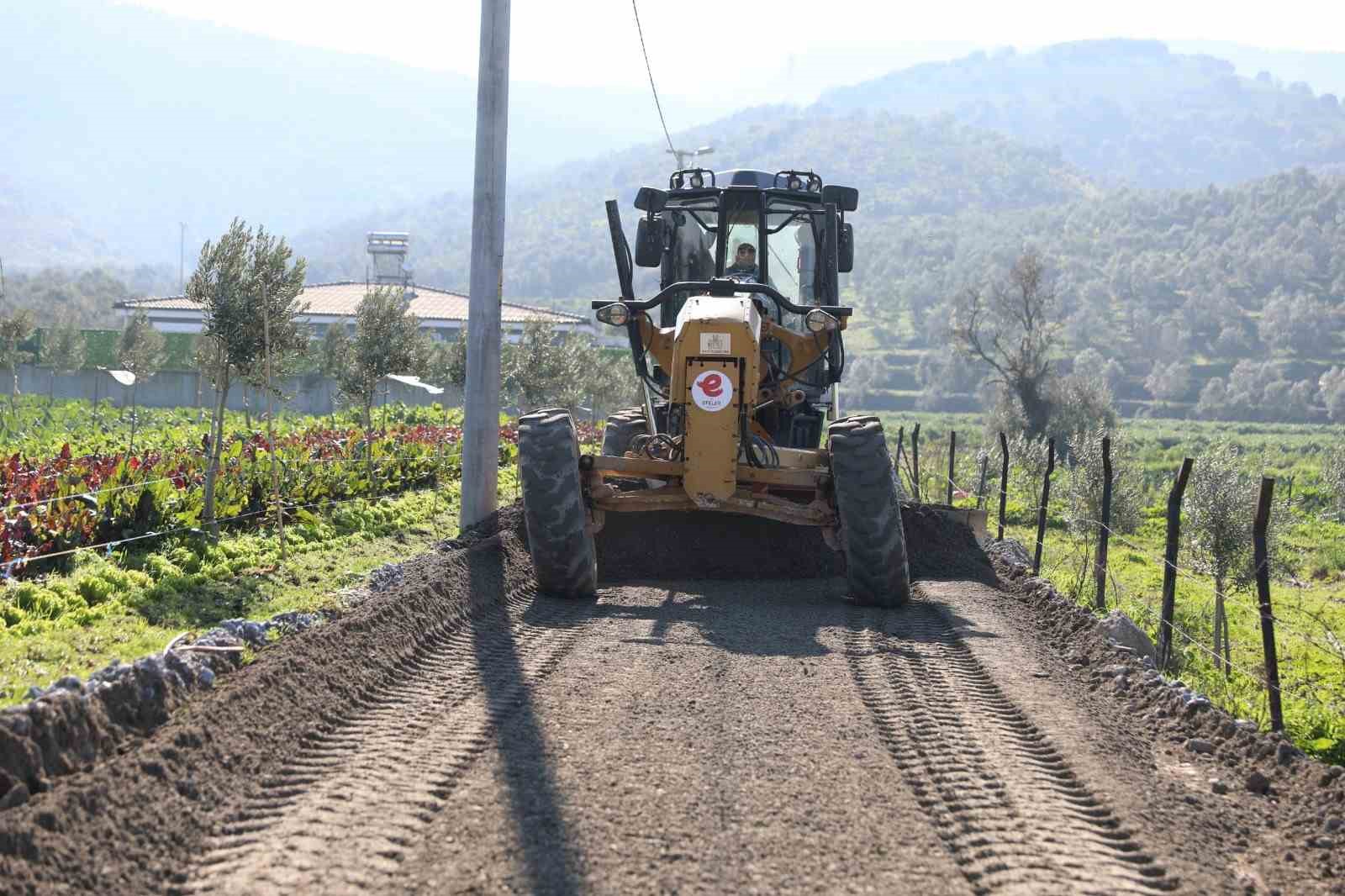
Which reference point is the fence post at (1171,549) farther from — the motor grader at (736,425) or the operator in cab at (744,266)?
the operator in cab at (744,266)

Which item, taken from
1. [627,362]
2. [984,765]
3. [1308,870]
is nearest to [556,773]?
[984,765]

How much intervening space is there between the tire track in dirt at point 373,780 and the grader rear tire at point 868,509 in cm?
285

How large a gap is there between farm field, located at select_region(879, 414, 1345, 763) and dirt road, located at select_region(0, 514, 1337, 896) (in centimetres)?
192

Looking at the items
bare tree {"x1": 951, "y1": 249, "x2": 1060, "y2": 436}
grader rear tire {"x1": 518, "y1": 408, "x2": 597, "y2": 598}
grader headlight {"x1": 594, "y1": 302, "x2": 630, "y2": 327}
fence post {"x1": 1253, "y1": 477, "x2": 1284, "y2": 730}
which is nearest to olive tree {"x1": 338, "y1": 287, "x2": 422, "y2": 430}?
grader headlight {"x1": 594, "y1": 302, "x2": 630, "y2": 327}

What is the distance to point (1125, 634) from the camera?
11.4 m

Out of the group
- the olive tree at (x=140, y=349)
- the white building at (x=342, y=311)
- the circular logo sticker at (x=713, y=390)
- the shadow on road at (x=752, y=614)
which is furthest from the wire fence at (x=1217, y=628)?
the white building at (x=342, y=311)

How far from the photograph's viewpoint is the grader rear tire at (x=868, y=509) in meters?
10.5

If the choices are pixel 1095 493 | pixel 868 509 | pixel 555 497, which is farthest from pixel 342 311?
pixel 868 509

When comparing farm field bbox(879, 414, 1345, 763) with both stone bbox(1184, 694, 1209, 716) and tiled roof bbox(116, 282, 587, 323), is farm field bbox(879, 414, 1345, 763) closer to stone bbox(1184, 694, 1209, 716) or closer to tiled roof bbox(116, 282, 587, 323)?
stone bbox(1184, 694, 1209, 716)

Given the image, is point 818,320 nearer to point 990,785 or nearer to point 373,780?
point 990,785

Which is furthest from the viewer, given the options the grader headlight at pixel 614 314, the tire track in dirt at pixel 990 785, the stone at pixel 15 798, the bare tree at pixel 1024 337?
the bare tree at pixel 1024 337

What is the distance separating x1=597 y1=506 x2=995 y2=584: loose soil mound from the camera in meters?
13.0

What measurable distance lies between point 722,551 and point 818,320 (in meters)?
3.05

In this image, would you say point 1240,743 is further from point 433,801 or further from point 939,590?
point 939,590
